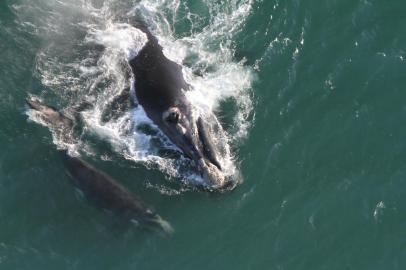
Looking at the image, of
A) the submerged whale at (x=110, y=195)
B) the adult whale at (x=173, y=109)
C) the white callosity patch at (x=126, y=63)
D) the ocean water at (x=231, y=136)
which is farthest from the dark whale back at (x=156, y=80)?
the submerged whale at (x=110, y=195)

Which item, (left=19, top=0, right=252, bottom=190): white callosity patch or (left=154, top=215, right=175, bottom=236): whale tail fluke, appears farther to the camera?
(left=19, top=0, right=252, bottom=190): white callosity patch

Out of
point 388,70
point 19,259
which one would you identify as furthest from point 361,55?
point 19,259

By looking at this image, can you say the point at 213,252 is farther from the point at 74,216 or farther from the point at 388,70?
the point at 388,70

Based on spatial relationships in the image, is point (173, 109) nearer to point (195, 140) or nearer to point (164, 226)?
point (195, 140)

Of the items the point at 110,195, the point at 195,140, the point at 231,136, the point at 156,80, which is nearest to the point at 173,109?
the point at 195,140

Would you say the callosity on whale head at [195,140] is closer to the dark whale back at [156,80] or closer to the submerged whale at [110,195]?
the dark whale back at [156,80]

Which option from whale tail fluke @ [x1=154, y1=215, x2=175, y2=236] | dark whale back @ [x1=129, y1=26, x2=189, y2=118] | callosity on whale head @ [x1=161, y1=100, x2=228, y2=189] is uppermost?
dark whale back @ [x1=129, y1=26, x2=189, y2=118]

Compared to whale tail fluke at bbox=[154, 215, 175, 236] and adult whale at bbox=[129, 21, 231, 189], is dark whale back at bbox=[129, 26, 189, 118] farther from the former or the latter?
whale tail fluke at bbox=[154, 215, 175, 236]

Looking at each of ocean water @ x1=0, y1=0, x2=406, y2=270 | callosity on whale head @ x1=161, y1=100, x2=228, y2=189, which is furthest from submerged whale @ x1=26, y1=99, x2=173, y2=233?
callosity on whale head @ x1=161, y1=100, x2=228, y2=189
